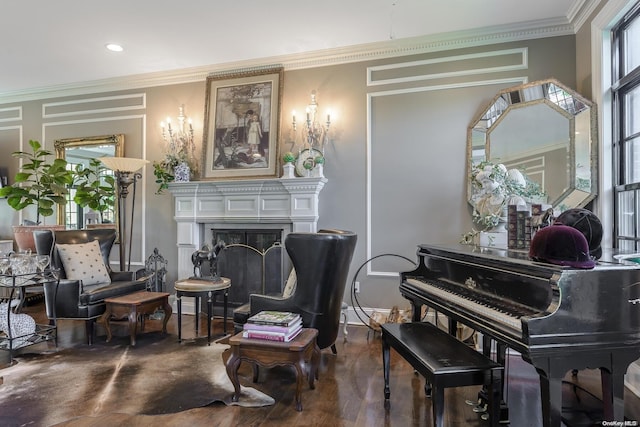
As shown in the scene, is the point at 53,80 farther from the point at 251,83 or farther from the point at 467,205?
the point at 467,205

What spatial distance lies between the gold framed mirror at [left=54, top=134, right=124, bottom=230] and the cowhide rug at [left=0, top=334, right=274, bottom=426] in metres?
2.20

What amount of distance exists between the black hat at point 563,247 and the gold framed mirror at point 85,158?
197 inches

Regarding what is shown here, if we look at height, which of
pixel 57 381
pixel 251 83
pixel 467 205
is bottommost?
pixel 57 381

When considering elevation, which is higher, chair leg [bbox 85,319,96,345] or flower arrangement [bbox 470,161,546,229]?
flower arrangement [bbox 470,161,546,229]

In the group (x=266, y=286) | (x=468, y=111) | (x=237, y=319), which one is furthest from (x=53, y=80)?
(x=468, y=111)

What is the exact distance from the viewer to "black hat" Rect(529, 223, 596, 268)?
1507 millimetres

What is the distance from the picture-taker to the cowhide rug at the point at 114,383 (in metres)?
2.18

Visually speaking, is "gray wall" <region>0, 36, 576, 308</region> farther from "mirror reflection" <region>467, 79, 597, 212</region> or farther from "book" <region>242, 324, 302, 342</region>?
"book" <region>242, 324, 302, 342</region>

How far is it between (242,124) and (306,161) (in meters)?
1.02

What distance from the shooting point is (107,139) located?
496cm

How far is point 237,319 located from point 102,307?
1590mm

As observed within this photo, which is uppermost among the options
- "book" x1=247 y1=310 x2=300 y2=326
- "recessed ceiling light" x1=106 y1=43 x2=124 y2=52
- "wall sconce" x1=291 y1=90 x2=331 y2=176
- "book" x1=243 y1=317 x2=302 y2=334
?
"recessed ceiling light" x1=106 y1=43 x2=124 y2=52

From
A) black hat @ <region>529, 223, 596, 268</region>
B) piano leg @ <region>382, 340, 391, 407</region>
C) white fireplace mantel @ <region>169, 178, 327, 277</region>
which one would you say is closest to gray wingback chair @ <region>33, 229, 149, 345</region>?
white fireplace mantel @ <region>169, 178, 327, 277</region>

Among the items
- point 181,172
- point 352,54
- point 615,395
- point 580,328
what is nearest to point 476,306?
point 580,328
